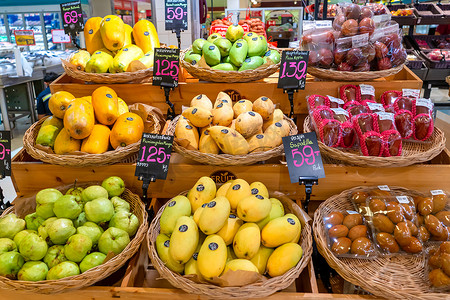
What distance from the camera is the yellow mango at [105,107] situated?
1.62m

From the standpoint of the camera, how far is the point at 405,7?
5809mm

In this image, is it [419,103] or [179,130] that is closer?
[179,130]

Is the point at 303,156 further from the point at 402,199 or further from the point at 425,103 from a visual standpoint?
the point at 425,103

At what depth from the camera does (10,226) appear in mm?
Result: 1345

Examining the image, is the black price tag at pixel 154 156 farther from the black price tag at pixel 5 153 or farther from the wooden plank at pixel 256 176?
the black price tag at pixel 5 153

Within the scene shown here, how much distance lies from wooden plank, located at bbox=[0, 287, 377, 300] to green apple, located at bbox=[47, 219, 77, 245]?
0.19 m

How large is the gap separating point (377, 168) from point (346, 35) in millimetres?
818

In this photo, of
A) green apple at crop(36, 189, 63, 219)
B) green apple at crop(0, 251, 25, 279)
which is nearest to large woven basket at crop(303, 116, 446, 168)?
green apple at crop(36, 189, 63, 219)

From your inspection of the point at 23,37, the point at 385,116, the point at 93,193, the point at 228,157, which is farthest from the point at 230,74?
the point at 23,37

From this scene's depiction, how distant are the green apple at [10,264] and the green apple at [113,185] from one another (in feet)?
1.35

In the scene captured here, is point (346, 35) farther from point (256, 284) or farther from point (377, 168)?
point (256, 284)

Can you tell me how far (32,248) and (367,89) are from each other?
5.65ft

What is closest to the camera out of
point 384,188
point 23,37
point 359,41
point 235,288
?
point 235,288

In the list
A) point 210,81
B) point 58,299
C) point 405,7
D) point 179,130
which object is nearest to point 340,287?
point 179,130
